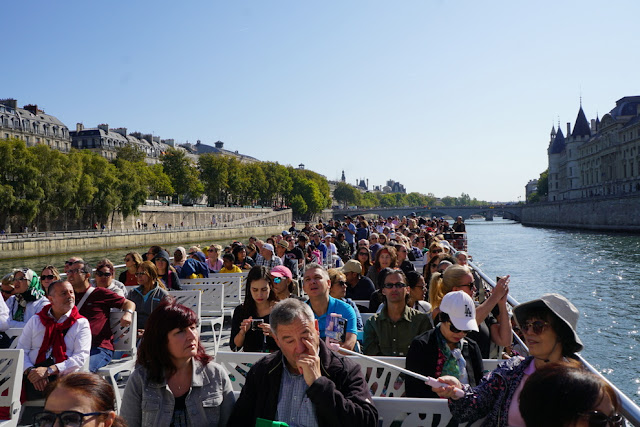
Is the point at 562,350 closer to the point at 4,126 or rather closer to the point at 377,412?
the point at 377,412

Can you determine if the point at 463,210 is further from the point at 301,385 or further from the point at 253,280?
the point at 301,385

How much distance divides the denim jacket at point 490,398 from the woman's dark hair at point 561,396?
83 cm

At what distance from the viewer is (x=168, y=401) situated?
2.60 metres

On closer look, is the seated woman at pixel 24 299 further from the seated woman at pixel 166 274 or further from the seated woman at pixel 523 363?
the seated woman at pixel 523 363

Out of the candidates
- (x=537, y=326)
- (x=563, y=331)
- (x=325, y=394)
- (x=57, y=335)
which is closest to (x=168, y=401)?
(x=325, y=394)

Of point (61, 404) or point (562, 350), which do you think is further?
point (562, 350)

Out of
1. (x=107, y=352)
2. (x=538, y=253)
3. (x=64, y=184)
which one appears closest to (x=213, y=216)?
(x=64, y=184)

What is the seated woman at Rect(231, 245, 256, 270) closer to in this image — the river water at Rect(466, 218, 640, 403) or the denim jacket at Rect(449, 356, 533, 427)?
the river water at Rect(466, 218, 640, 403)

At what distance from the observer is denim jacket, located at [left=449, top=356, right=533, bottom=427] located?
7.77 ft

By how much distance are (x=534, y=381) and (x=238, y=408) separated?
147 cm

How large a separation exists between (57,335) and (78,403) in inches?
85.5

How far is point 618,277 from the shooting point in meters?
22.1

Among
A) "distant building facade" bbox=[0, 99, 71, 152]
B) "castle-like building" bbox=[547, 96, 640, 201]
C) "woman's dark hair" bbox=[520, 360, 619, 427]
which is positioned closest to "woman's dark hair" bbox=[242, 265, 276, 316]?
"woman's dark hair" bbox=[520, 360, 619, 427]

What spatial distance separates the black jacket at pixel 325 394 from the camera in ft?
7.69
